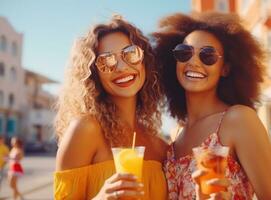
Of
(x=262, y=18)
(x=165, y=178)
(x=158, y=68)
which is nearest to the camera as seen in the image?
(x=165, y=178)

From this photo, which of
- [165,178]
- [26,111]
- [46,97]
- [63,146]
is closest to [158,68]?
[165,178]

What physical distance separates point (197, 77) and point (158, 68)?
497 mm

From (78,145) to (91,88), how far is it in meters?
0.51

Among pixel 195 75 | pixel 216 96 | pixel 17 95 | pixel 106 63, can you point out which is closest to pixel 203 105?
pixel 216 96

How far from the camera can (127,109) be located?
312cm

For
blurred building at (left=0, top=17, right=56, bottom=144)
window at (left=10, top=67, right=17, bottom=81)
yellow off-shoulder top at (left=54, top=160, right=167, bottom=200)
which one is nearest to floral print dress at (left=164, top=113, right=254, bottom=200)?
yellow off-shoulder top at (left=54, top=160, right=167, bottom=200)

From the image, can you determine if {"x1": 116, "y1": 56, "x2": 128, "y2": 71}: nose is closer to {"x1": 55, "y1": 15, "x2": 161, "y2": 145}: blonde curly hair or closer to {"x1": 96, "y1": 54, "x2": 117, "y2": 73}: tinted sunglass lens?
{"x1": 96, "y1": 54, "x2": 117, "y2": 73}: tinted sunglass lens

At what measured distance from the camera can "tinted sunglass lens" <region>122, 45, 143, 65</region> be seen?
2.92 m

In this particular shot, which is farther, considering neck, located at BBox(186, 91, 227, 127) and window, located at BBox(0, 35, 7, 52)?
window, located at BBox(0, 35, 7, 52)

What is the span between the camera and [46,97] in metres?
54.5

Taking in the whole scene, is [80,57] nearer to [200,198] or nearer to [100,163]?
[100,163]

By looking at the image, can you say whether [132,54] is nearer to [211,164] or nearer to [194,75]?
[194,75]

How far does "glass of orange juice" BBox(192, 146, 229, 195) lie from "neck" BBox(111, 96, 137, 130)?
96 centimetres

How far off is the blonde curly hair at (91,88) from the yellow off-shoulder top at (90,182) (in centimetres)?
Answer: 21
